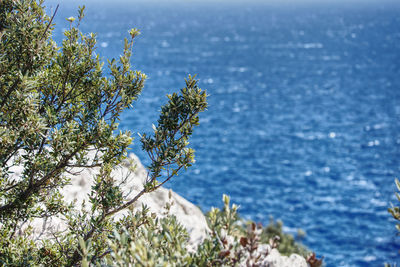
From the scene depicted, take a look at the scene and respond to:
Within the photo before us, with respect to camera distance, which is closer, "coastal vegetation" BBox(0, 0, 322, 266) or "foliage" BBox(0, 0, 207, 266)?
Answer: "coastal vegetation" BBox(0, 0, 322, 266)

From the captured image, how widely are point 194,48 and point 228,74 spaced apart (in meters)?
45.0

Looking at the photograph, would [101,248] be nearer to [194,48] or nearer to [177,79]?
[177,79]

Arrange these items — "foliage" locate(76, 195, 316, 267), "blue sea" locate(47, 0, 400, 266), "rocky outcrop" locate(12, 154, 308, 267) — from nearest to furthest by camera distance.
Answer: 1. "foliage" locate(76, 195, 316, 267)
2. "rocky outcrop" locate(12, 154, 308, 267)
3. "blue sea" locate(47, 0, 400, 266)

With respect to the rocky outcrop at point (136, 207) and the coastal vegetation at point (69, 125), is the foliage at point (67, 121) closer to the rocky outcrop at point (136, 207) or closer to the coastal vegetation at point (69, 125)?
the coastal vegetation at point (69, 125)

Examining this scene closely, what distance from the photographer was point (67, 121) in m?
6.23

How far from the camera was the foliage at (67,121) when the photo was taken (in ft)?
19.8

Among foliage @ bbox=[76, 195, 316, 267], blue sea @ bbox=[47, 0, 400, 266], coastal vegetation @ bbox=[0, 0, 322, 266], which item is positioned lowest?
foliage @ bbox=[76, 195, 316, 267]

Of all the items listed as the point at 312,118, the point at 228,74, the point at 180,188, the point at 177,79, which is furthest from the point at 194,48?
the point at 180,188

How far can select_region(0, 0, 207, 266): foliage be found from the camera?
604cm

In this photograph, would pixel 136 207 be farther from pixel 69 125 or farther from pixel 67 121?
pixel 69 125

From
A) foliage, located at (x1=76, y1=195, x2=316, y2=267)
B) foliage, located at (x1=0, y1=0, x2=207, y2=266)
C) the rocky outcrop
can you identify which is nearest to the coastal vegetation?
foliage, located at (x1=0, y1=0, x2=207, y2=266)

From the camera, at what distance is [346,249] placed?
2928cm

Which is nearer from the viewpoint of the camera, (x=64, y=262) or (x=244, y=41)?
(x=64, y=262)

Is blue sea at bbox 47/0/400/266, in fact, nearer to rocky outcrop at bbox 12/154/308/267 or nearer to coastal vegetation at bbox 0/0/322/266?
coastal vegetation at bbox 0/0/322/266
